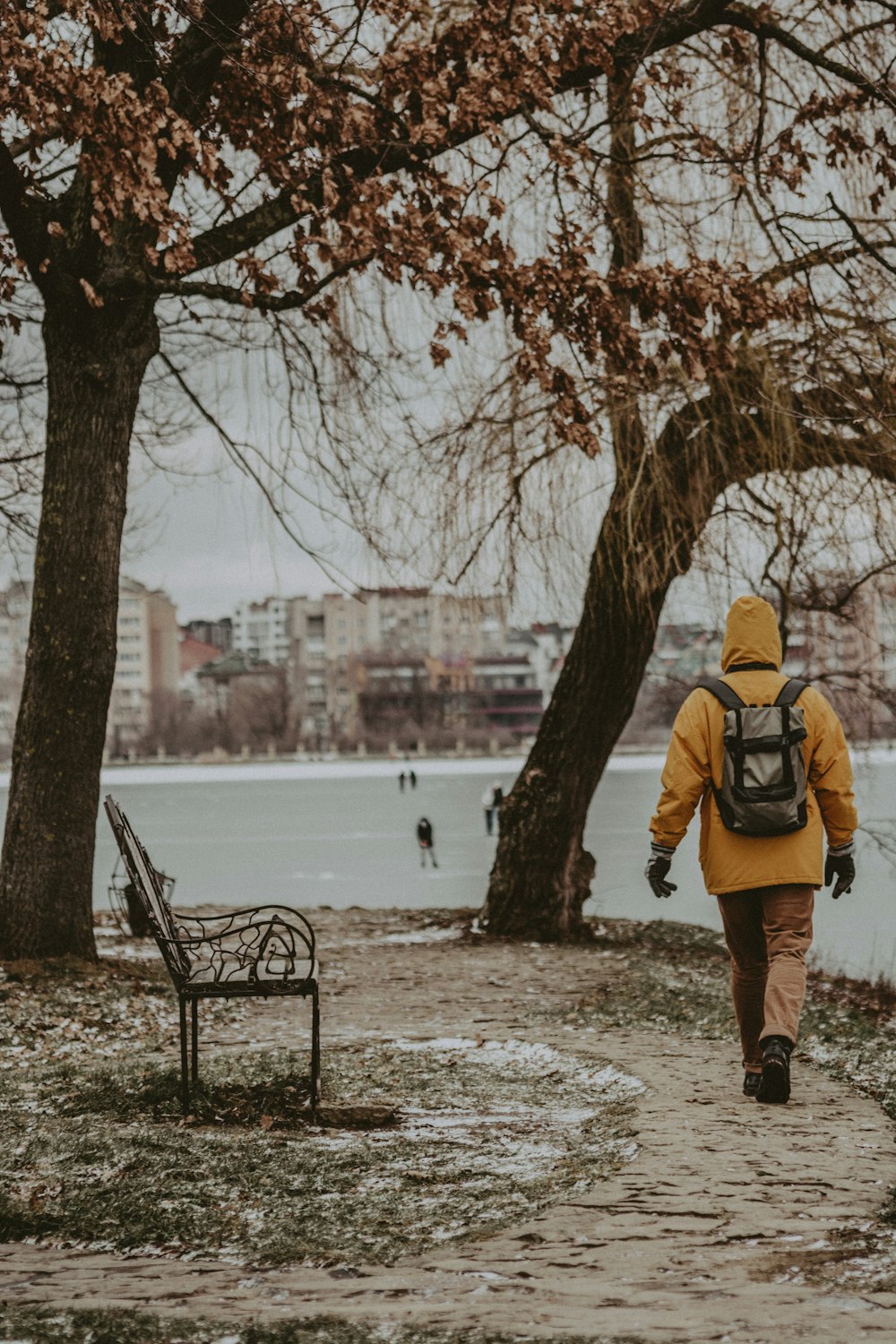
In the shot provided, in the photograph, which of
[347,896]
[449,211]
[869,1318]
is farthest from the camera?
[347,896]

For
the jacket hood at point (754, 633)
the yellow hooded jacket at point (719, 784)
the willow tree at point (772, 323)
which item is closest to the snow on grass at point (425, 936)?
the willow tree at point (772, 323)

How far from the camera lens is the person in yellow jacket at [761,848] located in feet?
18.3

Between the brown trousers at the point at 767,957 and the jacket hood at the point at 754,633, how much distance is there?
0.90 metres

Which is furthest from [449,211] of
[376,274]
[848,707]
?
[848,707]

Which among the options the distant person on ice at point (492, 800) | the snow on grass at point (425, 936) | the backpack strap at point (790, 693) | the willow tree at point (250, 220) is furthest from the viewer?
the distant person on ice at point (492, 800)

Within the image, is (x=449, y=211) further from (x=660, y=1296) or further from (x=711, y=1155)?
(x=660, y=1296)

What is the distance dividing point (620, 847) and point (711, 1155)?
96.4ft

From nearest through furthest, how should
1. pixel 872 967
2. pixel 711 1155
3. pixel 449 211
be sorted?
pixel 711 1155 → pixel 449 211 → pixel 872 967

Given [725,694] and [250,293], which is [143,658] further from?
[725,694]

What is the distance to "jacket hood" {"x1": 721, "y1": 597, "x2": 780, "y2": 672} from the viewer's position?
579 centimetres

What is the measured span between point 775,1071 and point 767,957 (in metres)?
0.51

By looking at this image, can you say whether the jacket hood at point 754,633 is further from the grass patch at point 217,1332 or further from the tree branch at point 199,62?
the tree branch at point 199,62

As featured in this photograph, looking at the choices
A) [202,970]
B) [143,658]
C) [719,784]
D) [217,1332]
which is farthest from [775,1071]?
[143,658]

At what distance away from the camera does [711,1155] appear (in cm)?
466
